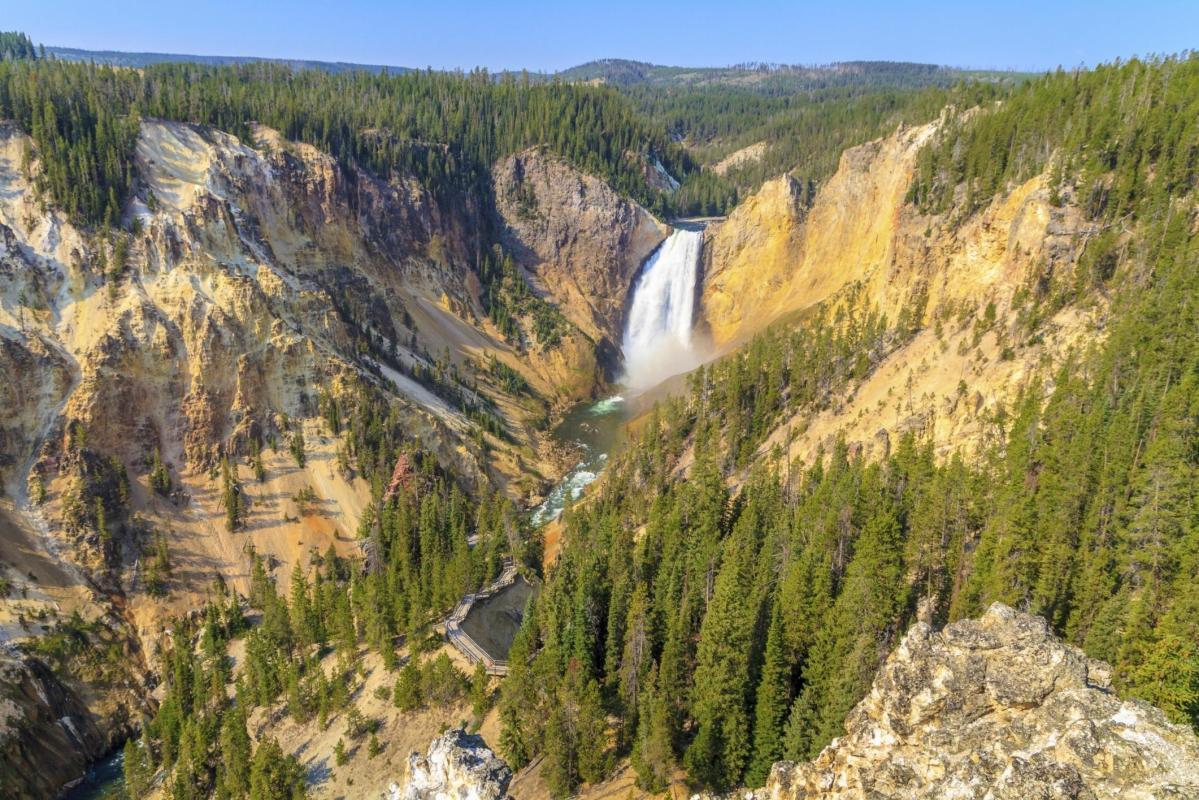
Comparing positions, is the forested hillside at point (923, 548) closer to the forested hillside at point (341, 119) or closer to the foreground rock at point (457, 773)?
the foreground rock at point (457, 773)

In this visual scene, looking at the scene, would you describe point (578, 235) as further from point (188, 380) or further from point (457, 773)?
point (457, 773)

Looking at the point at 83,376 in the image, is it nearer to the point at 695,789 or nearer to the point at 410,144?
the point at 695,789

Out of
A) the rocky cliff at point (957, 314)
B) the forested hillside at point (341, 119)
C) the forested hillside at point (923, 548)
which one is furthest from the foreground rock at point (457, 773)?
the forested hillside at point (341, 119)

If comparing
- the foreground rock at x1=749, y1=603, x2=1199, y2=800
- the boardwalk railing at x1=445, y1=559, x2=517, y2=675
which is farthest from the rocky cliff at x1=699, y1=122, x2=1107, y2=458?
the foreground rock at x1=749, y1=603, x2=1199, y2=800

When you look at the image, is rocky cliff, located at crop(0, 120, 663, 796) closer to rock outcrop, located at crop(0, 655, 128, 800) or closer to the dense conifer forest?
rock outcrop, located at crop(0, 655, 128, 800)

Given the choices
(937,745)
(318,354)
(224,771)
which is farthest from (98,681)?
(937,745)
